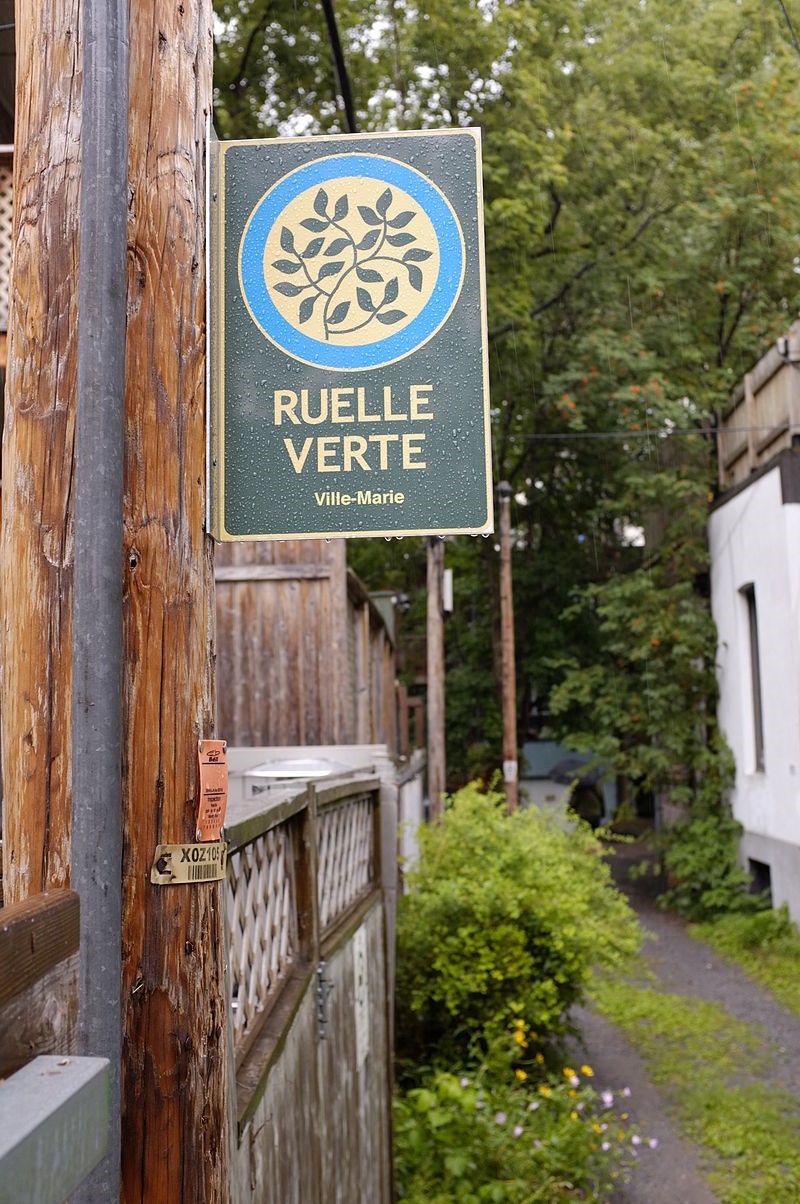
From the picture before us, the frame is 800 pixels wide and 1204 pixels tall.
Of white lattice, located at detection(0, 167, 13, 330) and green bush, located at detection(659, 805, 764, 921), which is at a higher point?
white lattice, located at detection(0, 167, 13, 330)

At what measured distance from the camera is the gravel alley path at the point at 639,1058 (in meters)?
7.32

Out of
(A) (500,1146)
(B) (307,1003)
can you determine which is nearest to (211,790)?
(B) (307,1003)

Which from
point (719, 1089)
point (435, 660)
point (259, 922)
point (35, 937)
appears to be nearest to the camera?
point (35, 937)

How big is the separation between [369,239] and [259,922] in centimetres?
205

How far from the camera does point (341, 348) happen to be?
102 inches

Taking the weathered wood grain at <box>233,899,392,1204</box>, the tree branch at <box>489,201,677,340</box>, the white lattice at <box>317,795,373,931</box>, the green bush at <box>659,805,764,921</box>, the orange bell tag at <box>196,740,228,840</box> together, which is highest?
the tree branch at <box>489,201,677,340</box>

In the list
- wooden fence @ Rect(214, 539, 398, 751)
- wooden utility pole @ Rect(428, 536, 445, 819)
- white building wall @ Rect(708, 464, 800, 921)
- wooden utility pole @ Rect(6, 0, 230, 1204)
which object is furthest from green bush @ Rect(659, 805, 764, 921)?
wooden utility pole @ Rect(6, 0, 230, 1204)

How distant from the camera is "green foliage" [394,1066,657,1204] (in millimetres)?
6445

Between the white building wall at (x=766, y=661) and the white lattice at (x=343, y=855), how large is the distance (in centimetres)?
766

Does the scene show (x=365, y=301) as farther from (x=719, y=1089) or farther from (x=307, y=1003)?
(x=719, y=1089)

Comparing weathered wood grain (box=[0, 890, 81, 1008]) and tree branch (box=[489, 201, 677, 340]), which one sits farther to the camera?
tree branch (box=[489, 201, 677, 340])

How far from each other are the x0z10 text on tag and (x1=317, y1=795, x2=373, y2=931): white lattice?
2.34m

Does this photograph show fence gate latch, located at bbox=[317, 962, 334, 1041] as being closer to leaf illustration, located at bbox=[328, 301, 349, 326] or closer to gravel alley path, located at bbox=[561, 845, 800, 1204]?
leaf illustration, located at bbox=[328, 301, 349, 326]

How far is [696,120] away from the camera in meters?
19.1
